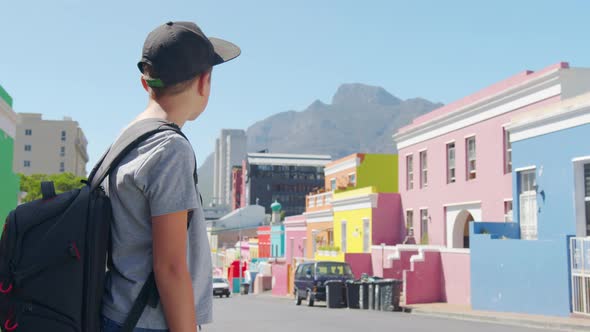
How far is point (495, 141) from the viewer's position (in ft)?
85.9

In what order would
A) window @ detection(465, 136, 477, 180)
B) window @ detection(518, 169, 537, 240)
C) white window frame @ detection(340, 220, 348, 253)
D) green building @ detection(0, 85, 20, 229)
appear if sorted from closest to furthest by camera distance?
window @ detection(518, 169, 537, 240)
window @ detection(465, 136, 477, 180)
green building @ detection(0, 85, 20, 229)
white window frame @ detection(340, 220, 348, 253)

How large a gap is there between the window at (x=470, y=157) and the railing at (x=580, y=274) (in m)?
10.8

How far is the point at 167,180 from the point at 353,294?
2408 cm

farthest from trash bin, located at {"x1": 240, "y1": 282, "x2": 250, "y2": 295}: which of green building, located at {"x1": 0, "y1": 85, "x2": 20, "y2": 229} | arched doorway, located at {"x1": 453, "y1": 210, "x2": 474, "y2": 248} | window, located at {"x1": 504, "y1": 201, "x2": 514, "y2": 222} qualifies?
window, located at {"x1": 504, "y1": 201, "x2": 514, "y2": 222}

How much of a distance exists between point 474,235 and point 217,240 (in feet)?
248

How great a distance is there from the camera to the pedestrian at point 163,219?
94.2 inches

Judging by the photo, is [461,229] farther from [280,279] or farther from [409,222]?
[280,279]

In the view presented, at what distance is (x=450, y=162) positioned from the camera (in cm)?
3027

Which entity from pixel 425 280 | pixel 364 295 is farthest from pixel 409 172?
pixel 364 295

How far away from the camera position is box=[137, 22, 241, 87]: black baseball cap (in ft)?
8.68

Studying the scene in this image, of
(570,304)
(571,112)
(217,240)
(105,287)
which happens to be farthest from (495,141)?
(217,240)

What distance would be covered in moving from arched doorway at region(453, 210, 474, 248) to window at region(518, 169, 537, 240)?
7.64m

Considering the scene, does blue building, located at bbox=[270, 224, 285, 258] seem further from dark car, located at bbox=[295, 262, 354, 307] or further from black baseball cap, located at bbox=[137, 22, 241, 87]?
black baseball cap, located at bbox=[137, 22, 241, 87]

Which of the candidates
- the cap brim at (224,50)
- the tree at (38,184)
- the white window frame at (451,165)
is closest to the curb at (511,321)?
the white window frame at (451,165)
